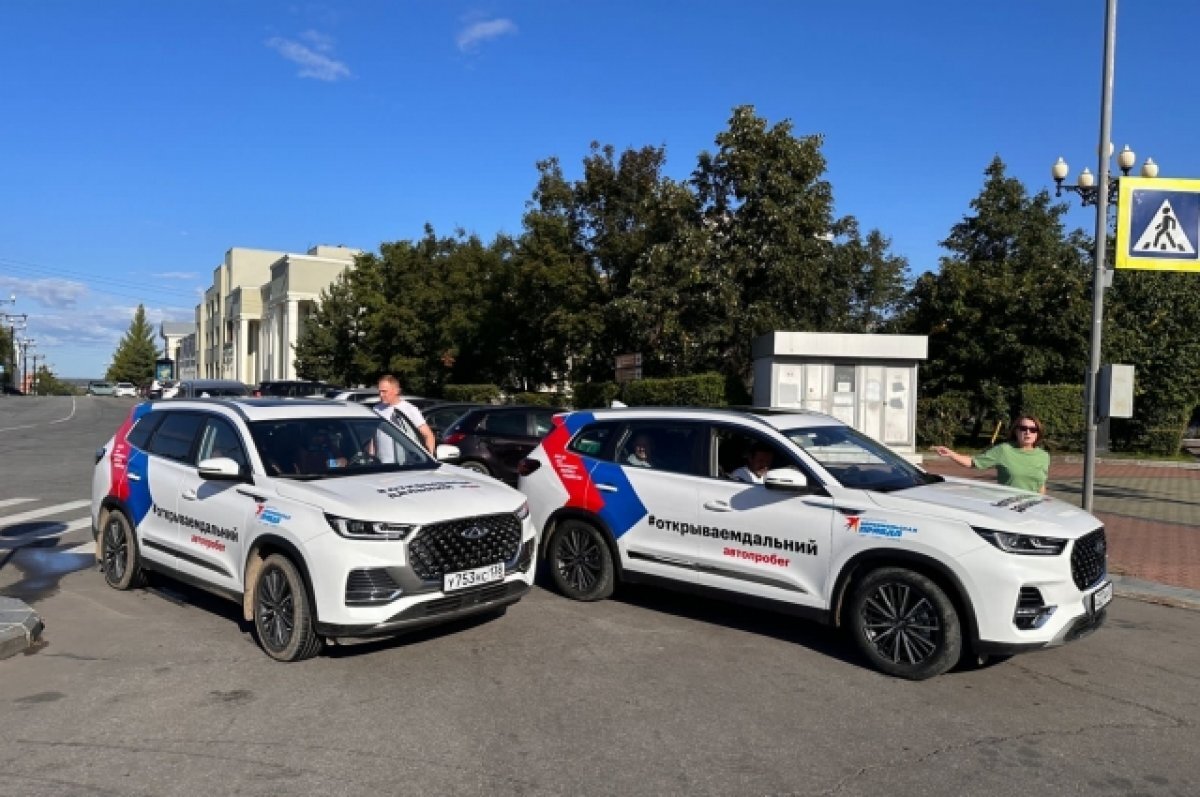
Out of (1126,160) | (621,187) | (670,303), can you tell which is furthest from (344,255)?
(1126,160)

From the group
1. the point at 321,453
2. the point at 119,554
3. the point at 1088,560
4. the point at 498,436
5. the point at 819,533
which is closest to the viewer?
the point at 1088,560

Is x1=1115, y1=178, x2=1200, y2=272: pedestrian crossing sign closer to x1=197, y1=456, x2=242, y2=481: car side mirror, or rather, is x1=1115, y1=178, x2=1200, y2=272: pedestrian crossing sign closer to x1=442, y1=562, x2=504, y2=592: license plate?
x1=442, y1=562, x2=504, y2=592: license plate

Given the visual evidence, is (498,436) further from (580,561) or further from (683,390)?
(683,390)

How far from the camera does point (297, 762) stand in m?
4.25

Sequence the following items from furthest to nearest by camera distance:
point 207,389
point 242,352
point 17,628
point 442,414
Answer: point 242,352
point 207,389
point 442,414
point 17,628

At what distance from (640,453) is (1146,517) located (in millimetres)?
9363

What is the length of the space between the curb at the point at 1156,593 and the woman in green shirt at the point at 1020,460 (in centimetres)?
179

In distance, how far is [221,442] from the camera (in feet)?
22.0

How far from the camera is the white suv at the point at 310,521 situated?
5414 mm

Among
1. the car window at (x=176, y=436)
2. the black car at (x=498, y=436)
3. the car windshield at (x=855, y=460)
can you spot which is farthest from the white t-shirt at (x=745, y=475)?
the black car at (x=498, y=436)

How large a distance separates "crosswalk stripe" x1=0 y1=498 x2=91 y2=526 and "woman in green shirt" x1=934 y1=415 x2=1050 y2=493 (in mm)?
10969

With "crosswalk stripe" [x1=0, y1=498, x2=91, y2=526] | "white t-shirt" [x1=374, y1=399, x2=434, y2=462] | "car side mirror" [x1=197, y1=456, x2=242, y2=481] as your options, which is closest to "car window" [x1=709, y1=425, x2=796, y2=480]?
"car side mirror" [x1=197, y1=456, x2=242, y2=481]

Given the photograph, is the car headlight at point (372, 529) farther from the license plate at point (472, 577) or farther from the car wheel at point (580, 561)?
the car wheel at point (580, 561)

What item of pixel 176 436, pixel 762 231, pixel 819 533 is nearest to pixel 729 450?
pixel 819 533
